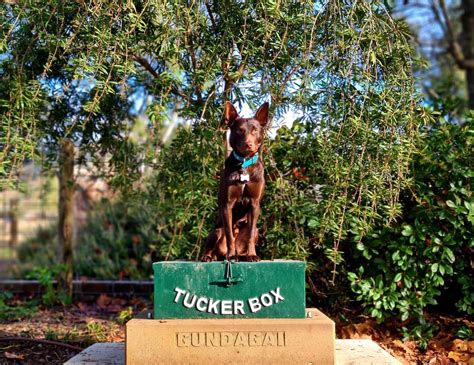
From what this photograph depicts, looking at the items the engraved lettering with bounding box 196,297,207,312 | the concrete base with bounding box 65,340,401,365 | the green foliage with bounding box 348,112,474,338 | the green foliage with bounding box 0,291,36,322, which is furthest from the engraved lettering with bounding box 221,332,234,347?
the green foliage with bounding box 0,291,36,322

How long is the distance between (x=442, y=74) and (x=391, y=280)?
34.5ft

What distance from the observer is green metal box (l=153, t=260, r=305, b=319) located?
141 inches

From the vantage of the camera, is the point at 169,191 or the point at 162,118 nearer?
the point at 162,118

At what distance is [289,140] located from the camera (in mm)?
5195

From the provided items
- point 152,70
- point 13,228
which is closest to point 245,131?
point 152,70

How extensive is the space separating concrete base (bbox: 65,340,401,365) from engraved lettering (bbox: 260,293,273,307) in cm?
60

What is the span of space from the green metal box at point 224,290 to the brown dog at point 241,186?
13 centimetres

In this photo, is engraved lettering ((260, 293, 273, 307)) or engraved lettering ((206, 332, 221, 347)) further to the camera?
engraved lettering ((260, 293, 273, 307))

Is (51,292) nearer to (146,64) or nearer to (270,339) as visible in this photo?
(146,64)

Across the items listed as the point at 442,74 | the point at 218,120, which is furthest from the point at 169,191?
the point at 442,74

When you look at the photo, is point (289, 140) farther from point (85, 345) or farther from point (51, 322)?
point (51, 322)

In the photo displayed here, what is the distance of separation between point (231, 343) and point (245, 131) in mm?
1262

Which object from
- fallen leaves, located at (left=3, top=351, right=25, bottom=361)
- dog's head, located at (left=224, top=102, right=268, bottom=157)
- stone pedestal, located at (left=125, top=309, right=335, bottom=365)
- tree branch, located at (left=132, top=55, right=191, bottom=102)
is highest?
tree branch, located at (left=132, top=55, right=191, bottom=102)

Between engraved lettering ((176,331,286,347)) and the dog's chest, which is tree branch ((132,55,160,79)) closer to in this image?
the dog's chest
